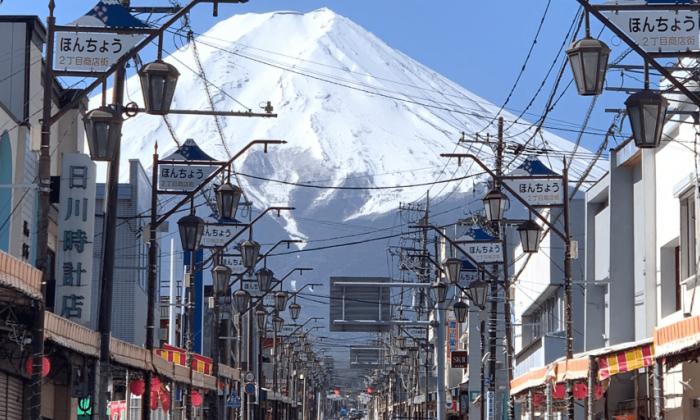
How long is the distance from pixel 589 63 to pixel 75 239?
20361 millimetres

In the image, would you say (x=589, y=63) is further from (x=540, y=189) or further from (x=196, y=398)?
(x=196, y=398)

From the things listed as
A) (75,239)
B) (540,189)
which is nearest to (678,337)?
(540,189)

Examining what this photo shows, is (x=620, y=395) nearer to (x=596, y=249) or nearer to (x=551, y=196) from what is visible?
(x=596, y=249)

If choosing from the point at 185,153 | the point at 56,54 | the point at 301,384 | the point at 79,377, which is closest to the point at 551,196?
the point at 185,153

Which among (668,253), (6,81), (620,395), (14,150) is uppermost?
(6,81)

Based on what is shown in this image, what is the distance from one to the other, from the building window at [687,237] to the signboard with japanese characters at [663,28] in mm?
10851

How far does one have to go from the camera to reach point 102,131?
1608 cm

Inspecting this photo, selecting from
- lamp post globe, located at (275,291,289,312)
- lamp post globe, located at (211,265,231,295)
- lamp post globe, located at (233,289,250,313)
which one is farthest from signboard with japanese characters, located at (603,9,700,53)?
lamp post globe, located at (275,291,289,312)

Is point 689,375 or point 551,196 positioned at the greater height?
point 551,196

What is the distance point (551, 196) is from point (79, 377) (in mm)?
13648

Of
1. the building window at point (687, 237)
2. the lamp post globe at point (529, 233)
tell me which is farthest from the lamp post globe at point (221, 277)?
the building window at point (687, 237)

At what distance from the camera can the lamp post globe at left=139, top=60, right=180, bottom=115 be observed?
15.9 meters

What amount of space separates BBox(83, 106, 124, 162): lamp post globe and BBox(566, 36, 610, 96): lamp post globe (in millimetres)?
6218

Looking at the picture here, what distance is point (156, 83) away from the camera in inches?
625
